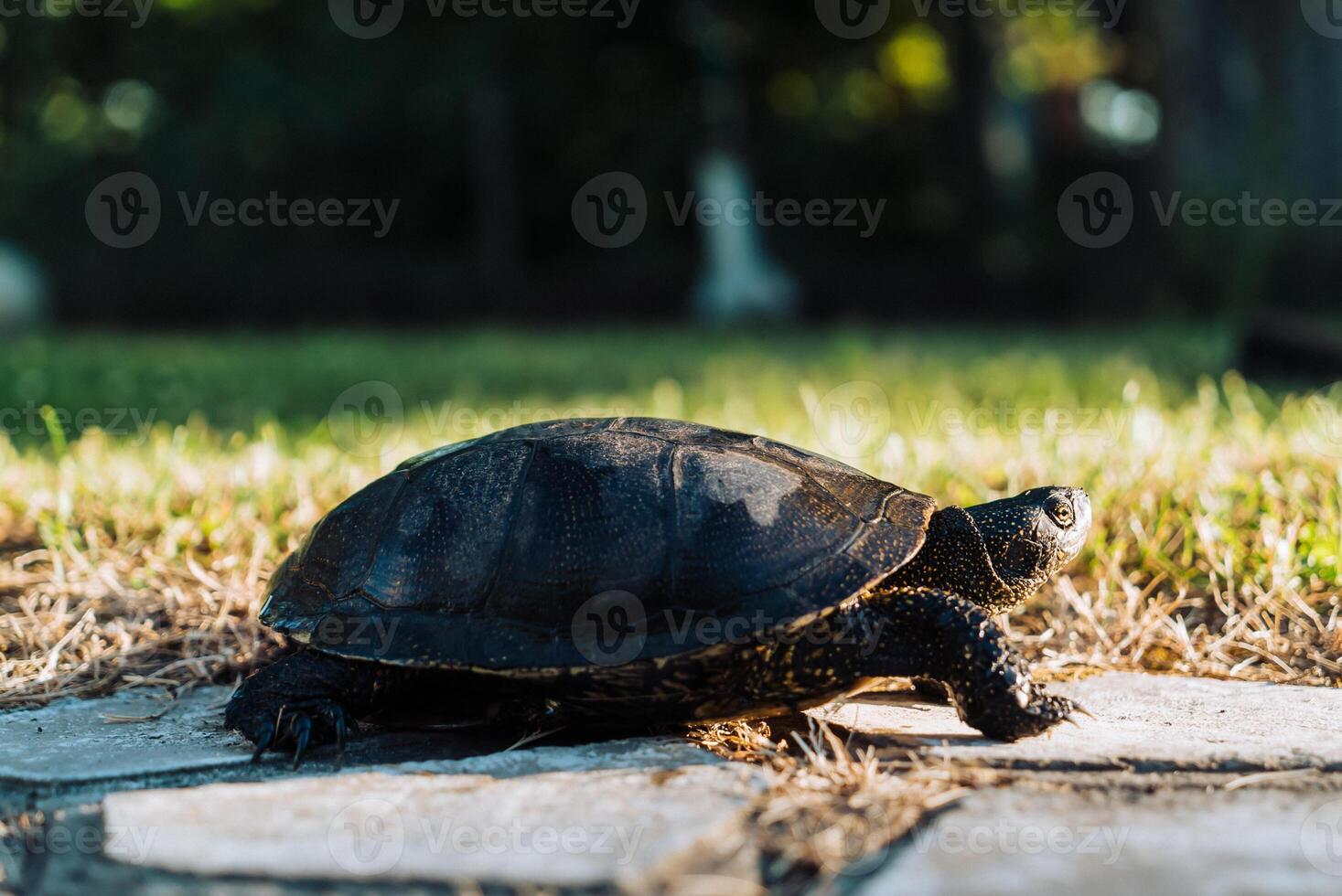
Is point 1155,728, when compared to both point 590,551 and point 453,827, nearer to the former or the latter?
point 590,551

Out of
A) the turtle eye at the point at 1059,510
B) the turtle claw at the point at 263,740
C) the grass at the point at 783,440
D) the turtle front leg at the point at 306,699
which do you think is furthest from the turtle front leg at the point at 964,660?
the turtle claw at the point at 263,740

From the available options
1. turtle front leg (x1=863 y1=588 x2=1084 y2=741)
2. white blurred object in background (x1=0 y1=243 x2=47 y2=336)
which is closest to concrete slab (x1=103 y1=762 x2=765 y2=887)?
turtle front leg (x1=863 y1=588 x2=1084 y2=741)

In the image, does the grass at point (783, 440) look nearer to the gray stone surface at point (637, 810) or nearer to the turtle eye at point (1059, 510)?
the turtle eye at point (1059, 510)

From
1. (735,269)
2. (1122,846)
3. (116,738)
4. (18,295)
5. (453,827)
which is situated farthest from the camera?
(735,269)

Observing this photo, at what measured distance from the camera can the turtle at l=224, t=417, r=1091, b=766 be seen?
1972 mm

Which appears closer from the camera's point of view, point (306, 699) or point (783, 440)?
point (306, 699)

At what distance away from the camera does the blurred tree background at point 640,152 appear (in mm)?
12656

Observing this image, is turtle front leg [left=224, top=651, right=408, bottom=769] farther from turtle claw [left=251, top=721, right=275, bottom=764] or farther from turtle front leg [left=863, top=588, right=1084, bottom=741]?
turtle front leg [left=863, top=588, right=1084, bottom=741]

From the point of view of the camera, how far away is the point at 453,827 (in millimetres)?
1587

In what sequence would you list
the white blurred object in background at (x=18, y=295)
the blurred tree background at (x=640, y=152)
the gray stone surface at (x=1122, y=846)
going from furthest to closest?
the white blurred object in background at (x=18, y=295)
the blurred tree background at (x=640, y=152)
the gray stone surface at (x=1122, y=846)

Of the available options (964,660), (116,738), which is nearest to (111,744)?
(116,738)

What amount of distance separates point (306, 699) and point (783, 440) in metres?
2.21

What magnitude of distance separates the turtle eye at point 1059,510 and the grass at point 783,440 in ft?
1.13

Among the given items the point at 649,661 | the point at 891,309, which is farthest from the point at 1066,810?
the point at 891,309
